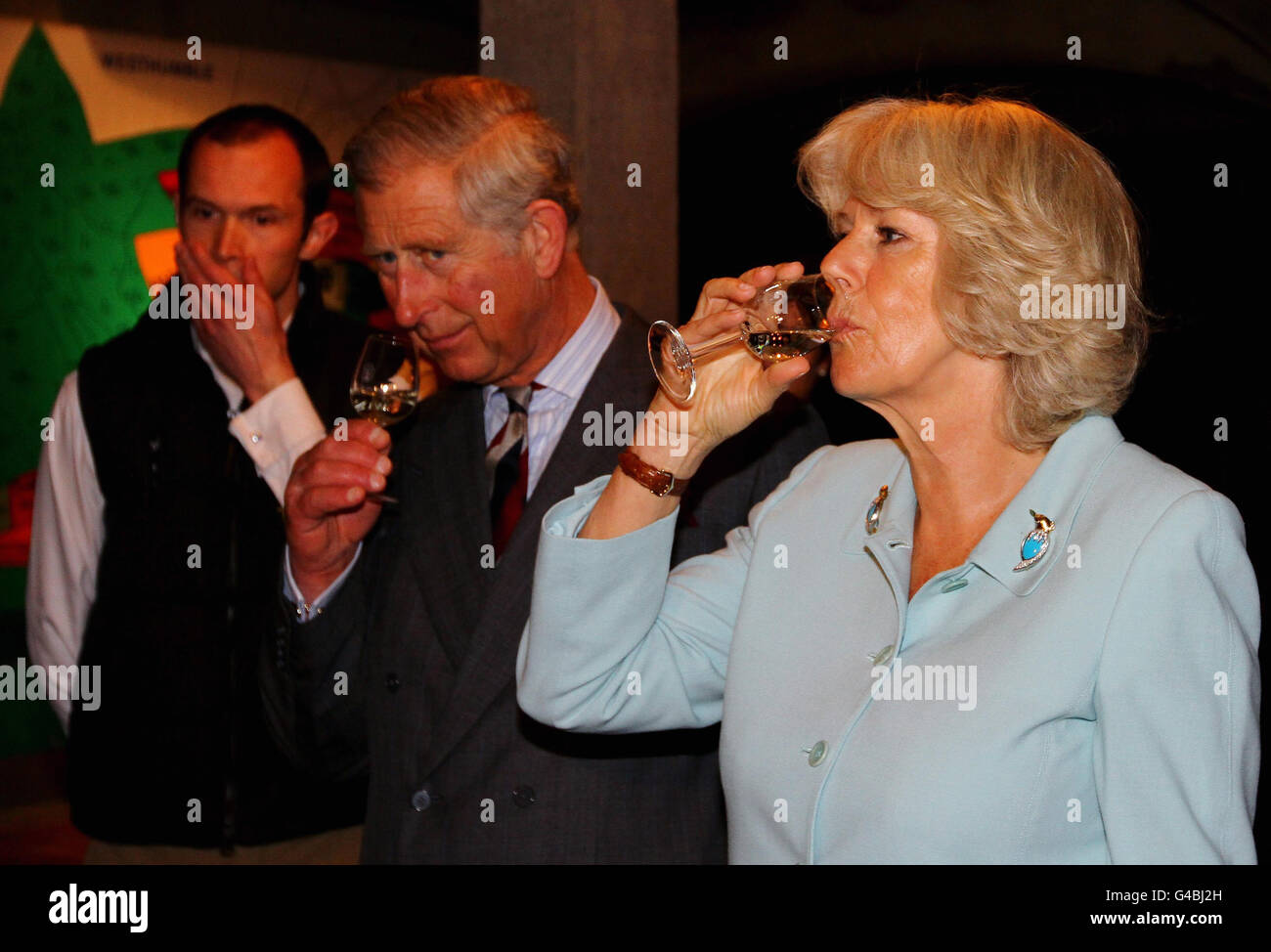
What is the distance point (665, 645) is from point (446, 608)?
0.48 metres

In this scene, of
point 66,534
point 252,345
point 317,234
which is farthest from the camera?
point 317,234

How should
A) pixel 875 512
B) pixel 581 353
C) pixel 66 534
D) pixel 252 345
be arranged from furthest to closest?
pixel 66 534 < pixel 252 345 < pixel 581 353 < pixel 875 512

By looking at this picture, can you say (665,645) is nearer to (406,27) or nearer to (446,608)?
(446,608)

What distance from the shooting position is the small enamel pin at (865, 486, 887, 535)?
1.82 meters

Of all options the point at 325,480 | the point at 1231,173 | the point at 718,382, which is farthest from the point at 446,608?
the point at 1231,173

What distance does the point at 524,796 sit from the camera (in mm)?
2064

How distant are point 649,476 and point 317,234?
6.09 feet

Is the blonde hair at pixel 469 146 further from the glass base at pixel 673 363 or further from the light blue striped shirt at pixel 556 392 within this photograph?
the glass base at pixel 673 363

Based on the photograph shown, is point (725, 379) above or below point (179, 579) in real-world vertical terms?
above

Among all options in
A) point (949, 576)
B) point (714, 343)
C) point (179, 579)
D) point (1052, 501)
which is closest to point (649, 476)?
point (714, 343)


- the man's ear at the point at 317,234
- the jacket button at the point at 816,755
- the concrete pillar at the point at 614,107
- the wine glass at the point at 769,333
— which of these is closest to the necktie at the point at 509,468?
the wine glass at the point at 769,333

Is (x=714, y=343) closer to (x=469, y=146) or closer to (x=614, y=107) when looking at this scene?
(x=469, y=146)

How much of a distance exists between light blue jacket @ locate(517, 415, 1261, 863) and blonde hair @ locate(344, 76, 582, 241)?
0.73 m

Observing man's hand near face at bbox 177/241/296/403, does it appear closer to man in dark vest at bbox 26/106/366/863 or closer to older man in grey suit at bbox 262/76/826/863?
man in dark vest at bbox 26/106/366/863
